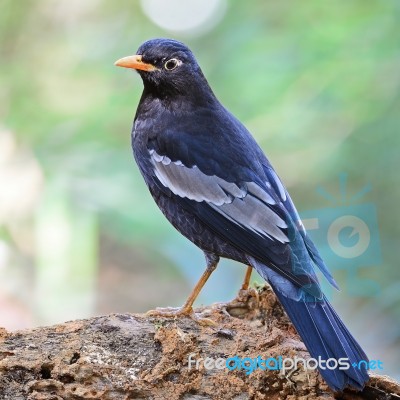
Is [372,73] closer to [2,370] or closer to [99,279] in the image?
[99,279]

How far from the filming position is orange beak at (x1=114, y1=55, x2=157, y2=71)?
356 centimetres

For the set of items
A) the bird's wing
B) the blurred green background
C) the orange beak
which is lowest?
the bird's wing

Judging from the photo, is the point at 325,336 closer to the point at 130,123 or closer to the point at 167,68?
the point at 167,68

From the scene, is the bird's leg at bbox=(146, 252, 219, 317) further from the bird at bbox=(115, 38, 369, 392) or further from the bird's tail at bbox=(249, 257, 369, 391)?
the bird's tail at bbox=(249, 257, 369, 391)

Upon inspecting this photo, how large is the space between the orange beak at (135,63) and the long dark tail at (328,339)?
4.47ft

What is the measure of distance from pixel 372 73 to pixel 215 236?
2.79m

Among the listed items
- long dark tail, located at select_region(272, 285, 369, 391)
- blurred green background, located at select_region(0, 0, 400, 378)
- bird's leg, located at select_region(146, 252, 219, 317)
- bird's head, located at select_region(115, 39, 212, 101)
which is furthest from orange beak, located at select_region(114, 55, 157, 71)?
blurred green background, located at select_region(0, 0, 400, 378)

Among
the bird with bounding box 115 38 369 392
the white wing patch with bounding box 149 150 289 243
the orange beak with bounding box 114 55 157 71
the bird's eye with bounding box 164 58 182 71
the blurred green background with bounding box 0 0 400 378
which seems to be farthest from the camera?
the blurred green background with bounding box 0 0 400 378

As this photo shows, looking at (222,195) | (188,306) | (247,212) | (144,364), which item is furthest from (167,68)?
(144,364)

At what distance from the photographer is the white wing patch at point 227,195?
3186 mm

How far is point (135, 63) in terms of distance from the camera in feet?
11.8

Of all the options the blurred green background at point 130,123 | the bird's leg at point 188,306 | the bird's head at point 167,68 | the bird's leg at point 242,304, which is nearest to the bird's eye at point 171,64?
the bird's head at point 167,68

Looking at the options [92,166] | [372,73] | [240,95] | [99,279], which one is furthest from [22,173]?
[372,73]

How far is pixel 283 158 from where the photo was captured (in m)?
5.53
